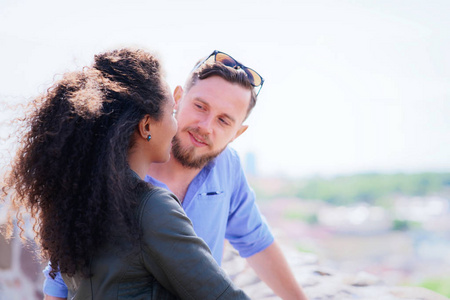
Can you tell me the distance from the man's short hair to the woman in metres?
0.99

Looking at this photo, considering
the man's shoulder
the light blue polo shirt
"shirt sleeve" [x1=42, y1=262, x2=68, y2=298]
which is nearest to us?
"shirt sleeve" [x1=42, y1=262, x2=68, y2=298]

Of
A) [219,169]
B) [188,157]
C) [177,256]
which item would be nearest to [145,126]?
[177,256]

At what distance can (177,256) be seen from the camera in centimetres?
114

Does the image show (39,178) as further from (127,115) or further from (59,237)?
(127,115)

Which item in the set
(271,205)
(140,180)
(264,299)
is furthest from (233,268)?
(271,205)

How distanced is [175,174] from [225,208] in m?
0.29

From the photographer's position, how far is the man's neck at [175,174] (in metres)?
2.09

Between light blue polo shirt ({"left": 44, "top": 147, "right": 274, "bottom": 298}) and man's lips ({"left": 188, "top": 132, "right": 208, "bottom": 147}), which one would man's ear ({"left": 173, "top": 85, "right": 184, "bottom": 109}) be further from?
light blue polo shirt ({"left": 44, "top": 147, "right": 274, "bottom": 298})

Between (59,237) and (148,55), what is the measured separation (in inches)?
23.0

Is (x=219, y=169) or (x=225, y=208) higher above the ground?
(x=219, y=169)

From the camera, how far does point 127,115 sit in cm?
126

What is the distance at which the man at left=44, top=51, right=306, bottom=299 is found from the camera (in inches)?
82.0

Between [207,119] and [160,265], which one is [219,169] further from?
[160,265]

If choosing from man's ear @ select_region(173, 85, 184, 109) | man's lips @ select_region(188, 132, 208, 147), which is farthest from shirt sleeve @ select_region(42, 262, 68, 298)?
man's ear @ select_region(173, 85, 184, 109)
